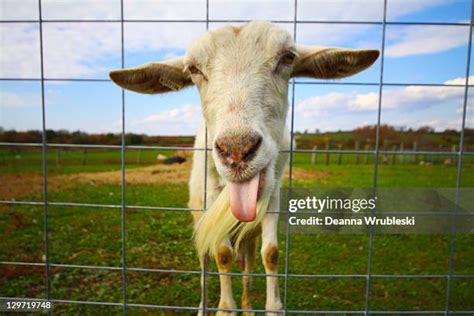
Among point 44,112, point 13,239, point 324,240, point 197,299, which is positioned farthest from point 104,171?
point 44,112

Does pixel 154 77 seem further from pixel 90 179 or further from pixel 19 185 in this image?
pixel 90 179

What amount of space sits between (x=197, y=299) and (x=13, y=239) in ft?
12.8

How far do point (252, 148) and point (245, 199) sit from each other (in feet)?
0.95

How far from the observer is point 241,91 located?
85.0 inches

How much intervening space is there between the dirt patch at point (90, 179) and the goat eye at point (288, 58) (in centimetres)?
897

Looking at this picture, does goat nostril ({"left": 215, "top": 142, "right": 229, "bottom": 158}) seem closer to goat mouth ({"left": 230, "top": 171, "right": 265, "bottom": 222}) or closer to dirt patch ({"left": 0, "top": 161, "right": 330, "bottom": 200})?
goat mouth ({"left": 230, "top": 171, "right": 265, "bottom": 222})

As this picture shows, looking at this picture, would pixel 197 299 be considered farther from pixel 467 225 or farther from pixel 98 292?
pixel 467 225

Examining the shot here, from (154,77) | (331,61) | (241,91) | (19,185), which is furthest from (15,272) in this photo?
(19,185)

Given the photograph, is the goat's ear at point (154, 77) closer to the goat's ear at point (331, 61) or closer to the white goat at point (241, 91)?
the white goat at point (241, 91)

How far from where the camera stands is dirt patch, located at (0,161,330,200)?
489 inches

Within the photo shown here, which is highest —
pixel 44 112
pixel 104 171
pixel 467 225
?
pixel 44 112

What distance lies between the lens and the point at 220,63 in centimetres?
235

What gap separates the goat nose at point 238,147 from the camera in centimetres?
192

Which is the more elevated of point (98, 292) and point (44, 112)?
point (44, 112)
